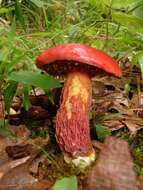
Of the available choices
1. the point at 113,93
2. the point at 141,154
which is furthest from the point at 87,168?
the point at 113,93

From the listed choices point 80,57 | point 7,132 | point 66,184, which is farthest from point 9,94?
point 66,184

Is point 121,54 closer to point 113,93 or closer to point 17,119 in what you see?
point 113,93

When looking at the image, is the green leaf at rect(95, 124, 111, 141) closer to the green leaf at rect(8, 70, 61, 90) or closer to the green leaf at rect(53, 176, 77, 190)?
the green leaf at rect(8, 70, 61, 90)

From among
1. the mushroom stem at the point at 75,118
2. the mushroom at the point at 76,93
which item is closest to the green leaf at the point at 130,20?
the mushroom at the point at 76,93

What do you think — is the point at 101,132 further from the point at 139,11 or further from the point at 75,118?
the point at 139,11

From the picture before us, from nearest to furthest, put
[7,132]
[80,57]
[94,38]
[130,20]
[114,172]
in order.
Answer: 1. [114,172]
2. [80,57]
3. [130,20]
4. [7,132]
5. [94,38]

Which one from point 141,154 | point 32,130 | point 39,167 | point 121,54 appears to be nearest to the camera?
point 39,167

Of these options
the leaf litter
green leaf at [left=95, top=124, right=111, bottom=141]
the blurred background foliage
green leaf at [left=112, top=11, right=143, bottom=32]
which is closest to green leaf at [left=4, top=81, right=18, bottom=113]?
the blurred background foliage

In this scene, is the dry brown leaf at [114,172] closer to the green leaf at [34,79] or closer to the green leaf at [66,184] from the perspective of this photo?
the green leaf at [66,184]
